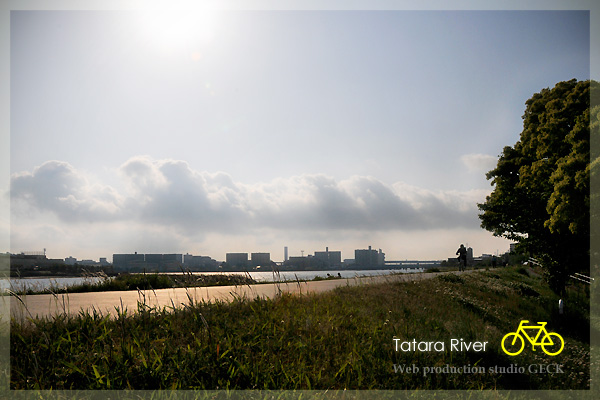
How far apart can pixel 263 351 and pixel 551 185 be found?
54.6 feet

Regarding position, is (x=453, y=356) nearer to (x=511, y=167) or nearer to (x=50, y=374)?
(x=50, y=374)

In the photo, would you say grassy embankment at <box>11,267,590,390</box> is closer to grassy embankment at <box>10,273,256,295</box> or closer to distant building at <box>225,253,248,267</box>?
grassy embankment at <box>10,273,256,295</box>

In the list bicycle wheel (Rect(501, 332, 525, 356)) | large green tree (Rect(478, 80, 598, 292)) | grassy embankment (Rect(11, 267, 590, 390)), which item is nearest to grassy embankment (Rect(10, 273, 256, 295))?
grassy embankment (Rect(11, 267, 590, 390))

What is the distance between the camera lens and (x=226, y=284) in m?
17.2

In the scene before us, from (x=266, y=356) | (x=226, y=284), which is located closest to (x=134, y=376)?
(x=266, y=356)

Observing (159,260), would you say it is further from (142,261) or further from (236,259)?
(236,259)

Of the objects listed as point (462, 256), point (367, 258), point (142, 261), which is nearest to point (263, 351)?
point (142, 261)

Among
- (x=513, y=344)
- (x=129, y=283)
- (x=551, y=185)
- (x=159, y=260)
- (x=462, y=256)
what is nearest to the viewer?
(x=513, y=344)

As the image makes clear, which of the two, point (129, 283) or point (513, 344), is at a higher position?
point (129, 283)

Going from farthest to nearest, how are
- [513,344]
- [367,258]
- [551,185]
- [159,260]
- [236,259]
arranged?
[367,258]
[236,259]
[551,185]
[159,260]
[513,344]

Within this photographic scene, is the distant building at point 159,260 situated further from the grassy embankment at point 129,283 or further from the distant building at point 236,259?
the distant building at point 236,259

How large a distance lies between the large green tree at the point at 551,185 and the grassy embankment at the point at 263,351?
6062 millimetres

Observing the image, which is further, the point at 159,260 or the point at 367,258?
the point at 367,258

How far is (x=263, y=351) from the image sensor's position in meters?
6.57
